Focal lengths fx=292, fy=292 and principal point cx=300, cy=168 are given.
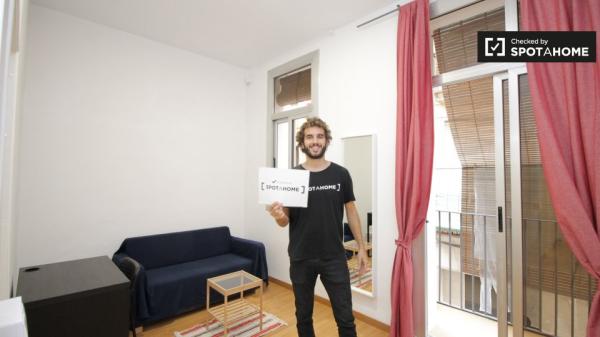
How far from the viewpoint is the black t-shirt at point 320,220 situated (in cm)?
186

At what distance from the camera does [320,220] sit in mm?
1870

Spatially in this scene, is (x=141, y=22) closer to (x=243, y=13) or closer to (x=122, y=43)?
(x=122, y=43)

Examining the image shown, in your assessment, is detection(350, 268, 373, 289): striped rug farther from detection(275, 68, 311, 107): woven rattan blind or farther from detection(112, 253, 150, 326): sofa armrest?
detection(275, 68, 311, 107): woven rattan blind

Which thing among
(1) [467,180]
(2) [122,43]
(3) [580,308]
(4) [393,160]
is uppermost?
(2) [122,43]

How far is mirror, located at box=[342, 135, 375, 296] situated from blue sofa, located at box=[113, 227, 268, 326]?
117cm

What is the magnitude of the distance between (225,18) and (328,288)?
8.80 ft

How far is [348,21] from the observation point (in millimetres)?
3000

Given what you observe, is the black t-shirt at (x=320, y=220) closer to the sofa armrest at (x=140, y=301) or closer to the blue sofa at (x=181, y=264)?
the blue sofa at (x=181, y=264)

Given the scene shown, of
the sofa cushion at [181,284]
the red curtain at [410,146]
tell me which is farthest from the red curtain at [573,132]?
the sofa cushion at [181,284]

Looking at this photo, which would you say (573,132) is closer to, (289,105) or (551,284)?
(551,284)

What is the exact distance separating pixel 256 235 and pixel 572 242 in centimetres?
323

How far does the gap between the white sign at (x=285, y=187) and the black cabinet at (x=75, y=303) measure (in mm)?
1066

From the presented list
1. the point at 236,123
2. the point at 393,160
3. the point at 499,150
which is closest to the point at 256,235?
the point at 236,123

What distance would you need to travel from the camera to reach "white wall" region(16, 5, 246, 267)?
2689mm
